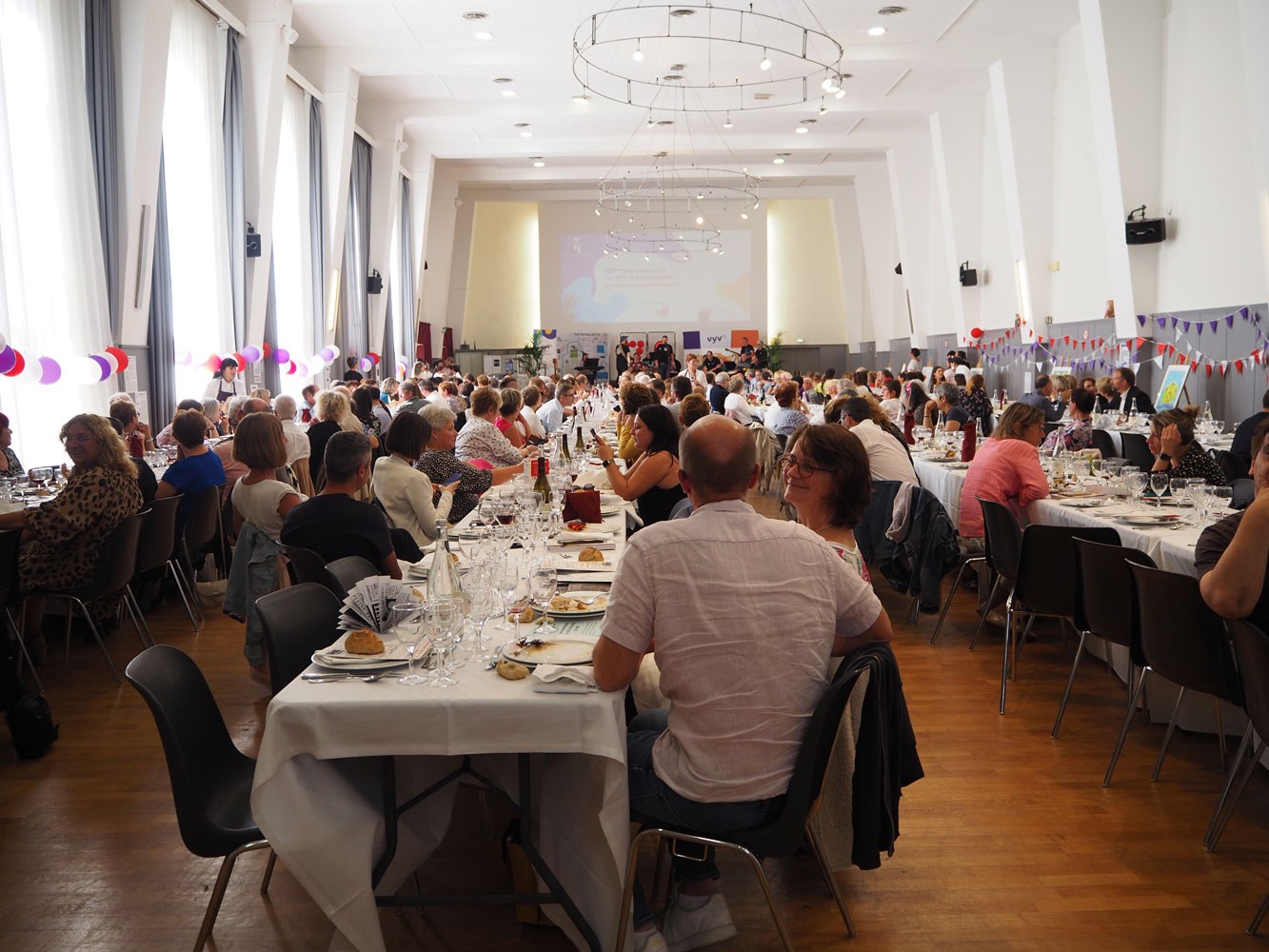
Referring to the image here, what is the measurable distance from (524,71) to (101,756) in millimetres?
11719

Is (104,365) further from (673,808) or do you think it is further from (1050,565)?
(673,808)

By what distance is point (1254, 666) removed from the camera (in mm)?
2686

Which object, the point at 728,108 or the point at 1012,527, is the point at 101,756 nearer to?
the point at 1012,527

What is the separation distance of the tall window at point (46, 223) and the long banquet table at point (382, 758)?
614cm

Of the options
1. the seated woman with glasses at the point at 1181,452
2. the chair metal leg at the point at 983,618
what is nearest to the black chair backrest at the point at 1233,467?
the seated woman with glasses at the point at 1181,452

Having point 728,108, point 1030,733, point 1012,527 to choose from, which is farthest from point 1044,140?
point 1030,733

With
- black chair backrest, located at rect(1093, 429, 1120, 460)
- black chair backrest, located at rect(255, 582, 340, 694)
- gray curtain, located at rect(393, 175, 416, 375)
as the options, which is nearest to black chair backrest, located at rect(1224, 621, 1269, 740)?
black chair backrest, located at rect(255, 582, 340, 694)

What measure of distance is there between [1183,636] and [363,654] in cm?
249

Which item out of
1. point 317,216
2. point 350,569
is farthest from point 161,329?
point 350,569

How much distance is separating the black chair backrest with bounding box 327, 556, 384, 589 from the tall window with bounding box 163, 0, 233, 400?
7055 mm

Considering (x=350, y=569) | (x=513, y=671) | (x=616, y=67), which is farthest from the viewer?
(x=616, y=67)

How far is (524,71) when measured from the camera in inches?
540

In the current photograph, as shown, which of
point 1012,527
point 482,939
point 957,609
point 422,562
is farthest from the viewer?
point 957,609

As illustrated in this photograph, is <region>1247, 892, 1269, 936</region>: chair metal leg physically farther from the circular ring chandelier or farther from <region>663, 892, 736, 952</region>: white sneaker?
the circular ring chandelier
